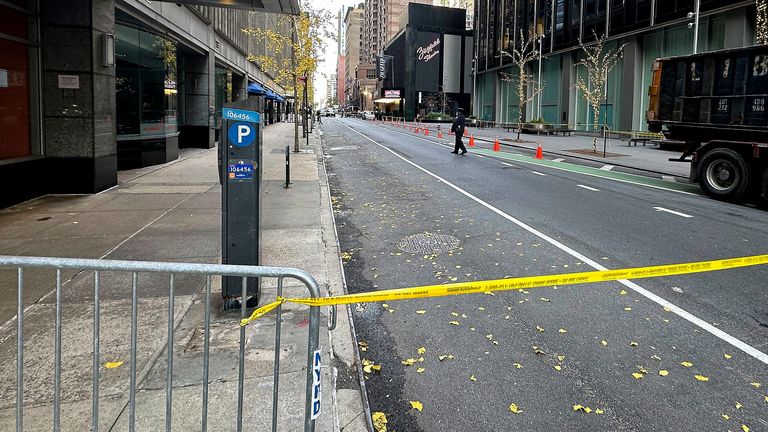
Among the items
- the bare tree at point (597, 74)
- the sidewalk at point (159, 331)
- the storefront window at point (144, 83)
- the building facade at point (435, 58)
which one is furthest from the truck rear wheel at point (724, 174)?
the building facade at point (435, 58)

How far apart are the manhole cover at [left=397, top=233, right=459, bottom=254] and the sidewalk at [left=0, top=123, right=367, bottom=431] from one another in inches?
46.9

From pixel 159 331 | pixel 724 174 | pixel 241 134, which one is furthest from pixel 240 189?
pixel 724 174

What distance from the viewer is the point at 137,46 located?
1656cm

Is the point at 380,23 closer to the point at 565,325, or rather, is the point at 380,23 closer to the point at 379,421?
the point at 565,325

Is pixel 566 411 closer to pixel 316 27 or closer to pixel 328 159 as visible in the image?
pixel 328 159

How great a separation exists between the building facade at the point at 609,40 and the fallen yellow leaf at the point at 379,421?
28600mm

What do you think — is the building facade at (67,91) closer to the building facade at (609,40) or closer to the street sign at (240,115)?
the street sign at (240,115)

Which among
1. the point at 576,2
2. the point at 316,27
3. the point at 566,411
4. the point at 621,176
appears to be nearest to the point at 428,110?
the point at 576,2

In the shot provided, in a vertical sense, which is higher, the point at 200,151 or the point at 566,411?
the point at 200,151

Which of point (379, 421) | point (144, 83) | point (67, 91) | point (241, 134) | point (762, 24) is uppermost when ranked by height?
point (762, 24)

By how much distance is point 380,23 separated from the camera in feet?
529

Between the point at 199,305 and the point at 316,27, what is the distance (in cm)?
2201

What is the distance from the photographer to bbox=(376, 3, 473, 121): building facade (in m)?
95.5

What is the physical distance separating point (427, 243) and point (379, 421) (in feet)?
16.1
